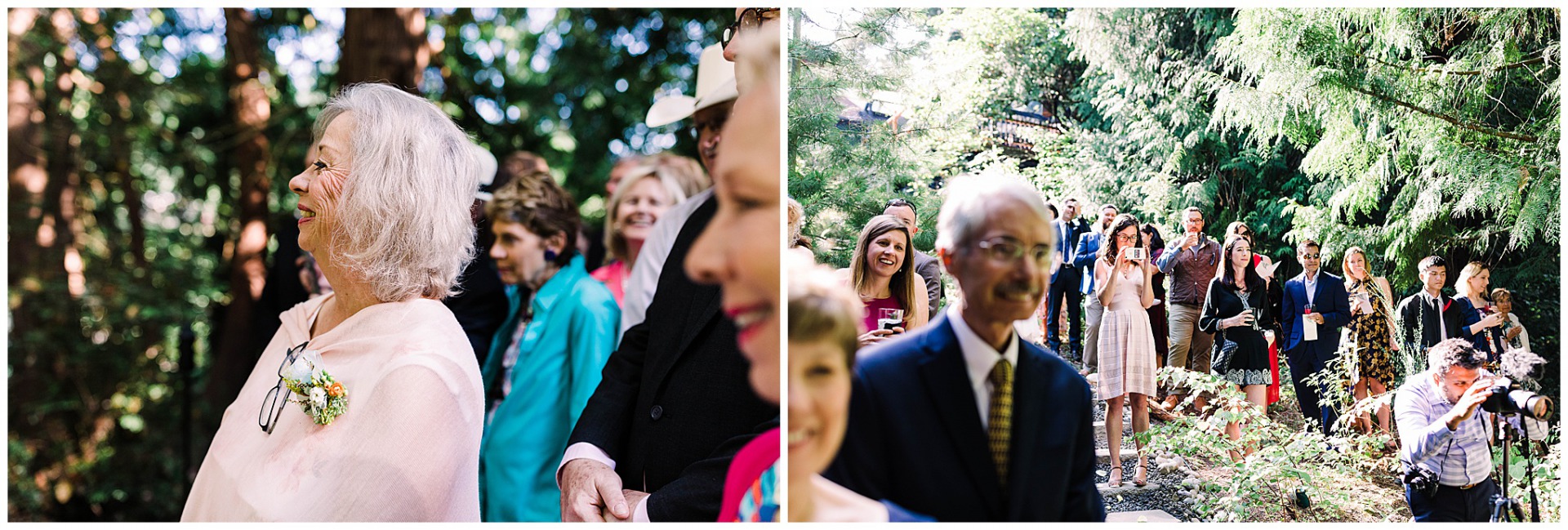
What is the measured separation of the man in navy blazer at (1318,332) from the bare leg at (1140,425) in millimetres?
399

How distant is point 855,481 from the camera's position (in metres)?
1.89

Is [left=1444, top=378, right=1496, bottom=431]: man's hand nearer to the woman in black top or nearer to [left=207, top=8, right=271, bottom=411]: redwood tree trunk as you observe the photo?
the woman in black top

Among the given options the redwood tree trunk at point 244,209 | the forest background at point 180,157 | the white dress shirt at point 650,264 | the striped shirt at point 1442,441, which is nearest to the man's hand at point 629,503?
the white dress shirt at point 650,264

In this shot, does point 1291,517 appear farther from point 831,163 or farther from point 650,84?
point 650,84

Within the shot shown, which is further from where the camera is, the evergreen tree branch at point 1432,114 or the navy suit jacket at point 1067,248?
the evergreen tree branch at point 1432,114

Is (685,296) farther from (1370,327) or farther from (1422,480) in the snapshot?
(1422,480)

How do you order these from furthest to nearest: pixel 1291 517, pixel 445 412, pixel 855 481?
1. pixel 1291 517
2. pixel 855 481
3. pixel 445 412

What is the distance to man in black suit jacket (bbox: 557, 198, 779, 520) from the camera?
5.56 ft

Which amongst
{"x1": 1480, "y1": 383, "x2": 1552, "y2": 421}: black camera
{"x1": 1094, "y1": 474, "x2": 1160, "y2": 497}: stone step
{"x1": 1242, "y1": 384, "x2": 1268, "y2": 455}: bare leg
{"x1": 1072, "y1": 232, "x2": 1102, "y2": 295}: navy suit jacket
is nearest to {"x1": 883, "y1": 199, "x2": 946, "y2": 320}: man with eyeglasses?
{"x1": 1072, "y1": 232, "x2": 1102, "y2": 295}: navy suit jacket

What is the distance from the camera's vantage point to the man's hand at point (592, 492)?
176 cm

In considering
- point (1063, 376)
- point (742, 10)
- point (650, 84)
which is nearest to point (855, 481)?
point (1063, 376)

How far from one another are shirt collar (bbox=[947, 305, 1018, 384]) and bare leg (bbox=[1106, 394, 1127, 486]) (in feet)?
1.20

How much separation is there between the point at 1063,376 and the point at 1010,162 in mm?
518

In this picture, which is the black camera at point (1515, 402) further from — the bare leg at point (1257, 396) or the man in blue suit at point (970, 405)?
the man in blue suit at point (970, 405)
